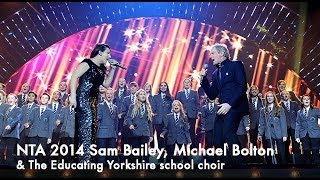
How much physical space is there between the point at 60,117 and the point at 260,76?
9.63ft

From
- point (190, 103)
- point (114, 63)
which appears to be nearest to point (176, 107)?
Result: point (190, 103)

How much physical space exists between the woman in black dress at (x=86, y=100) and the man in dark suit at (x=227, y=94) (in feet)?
4.64

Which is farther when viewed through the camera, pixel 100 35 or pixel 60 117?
pixel 100 35

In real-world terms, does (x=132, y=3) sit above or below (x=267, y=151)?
above

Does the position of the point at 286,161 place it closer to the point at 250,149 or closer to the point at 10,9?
the point at 250,149

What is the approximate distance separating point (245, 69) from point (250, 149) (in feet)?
4.04

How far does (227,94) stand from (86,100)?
1856mm

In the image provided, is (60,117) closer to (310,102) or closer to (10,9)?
(10,9)

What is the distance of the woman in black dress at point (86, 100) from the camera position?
6.50 m

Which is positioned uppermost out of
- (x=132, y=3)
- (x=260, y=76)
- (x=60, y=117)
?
(x=132, y=3)

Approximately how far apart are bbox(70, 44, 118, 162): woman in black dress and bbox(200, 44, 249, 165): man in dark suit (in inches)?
55.6

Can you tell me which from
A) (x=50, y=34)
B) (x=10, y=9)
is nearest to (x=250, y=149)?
(x=50, y=34)

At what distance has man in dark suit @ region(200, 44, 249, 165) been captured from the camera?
6398 millimetres

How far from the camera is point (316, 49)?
7348 mm
